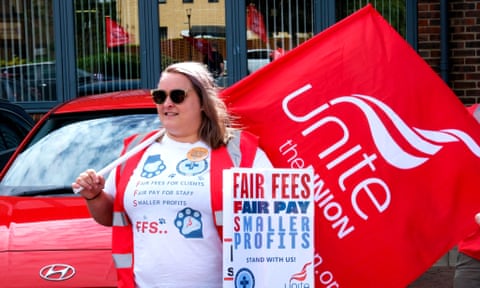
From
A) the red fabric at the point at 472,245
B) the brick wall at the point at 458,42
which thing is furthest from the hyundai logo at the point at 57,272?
the brick wall at the point at 458,42

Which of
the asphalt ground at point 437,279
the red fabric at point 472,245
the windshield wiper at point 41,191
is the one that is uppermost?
the windshield wiper at point 41,191

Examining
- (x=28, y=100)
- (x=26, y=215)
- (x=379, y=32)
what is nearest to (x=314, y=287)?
(x=379, y=32)

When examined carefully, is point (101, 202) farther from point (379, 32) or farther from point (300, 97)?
point (379, 32)

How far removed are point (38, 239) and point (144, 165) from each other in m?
1.36

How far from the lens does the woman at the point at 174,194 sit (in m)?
3.43

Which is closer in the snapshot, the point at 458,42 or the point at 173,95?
the point at 173,95

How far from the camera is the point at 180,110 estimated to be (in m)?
3.53

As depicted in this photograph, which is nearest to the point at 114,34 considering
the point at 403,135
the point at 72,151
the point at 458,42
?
the point at 458,42

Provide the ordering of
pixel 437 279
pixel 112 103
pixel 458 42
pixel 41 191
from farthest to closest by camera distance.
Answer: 1. pixel 458 42
2. pixel 437 279
3. pixel 112 103
4. pixel 41 191

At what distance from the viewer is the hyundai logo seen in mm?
4371

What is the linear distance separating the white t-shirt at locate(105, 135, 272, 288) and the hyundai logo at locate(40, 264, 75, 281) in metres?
0.99

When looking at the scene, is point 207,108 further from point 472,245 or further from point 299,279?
point 472,245

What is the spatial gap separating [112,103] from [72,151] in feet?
1.54

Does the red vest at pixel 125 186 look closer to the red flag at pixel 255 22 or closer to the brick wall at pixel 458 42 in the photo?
the brick wall at pixel 458 42
